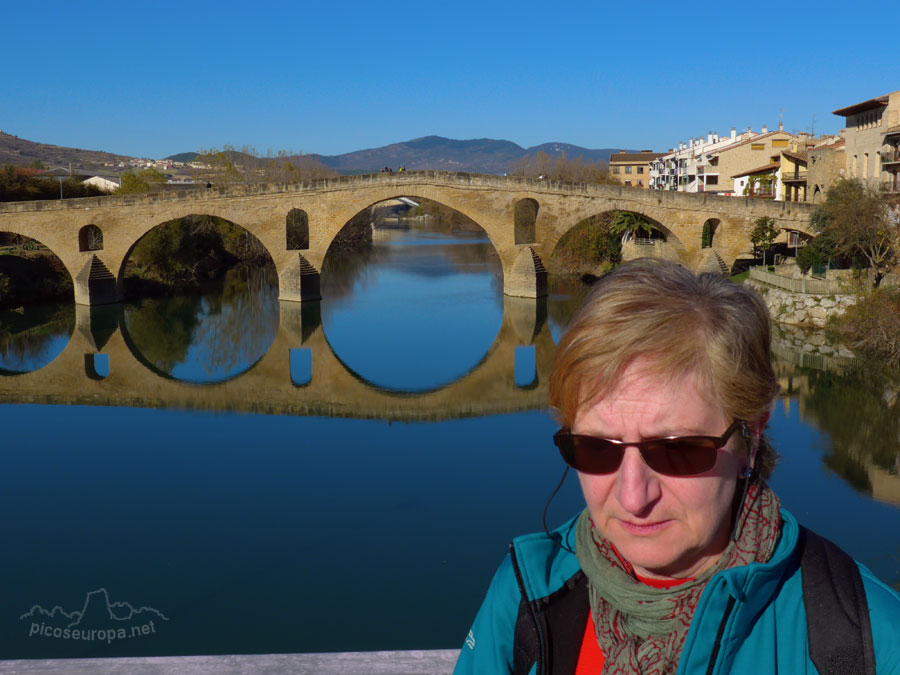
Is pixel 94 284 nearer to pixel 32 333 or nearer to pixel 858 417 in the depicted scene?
pixel 32 333

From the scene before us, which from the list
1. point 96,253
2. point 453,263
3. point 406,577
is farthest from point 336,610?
point 453,263

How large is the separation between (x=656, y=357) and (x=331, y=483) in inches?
319

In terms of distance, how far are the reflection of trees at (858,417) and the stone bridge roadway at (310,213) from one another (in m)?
9.92

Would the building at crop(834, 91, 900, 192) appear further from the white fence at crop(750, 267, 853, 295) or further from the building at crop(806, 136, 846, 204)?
the white fence at crop(750, 267, 853, 295)

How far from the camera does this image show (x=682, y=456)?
1095 mm

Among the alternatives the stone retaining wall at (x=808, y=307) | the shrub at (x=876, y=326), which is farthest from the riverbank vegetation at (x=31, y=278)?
the shrub at (x=876, y=326)

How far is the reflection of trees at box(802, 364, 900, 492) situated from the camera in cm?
923

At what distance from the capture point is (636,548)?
3.67 feet

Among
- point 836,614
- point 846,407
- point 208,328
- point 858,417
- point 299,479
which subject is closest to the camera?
point 836,614

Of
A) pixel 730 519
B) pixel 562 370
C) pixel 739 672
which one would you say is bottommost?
pixel 739 672

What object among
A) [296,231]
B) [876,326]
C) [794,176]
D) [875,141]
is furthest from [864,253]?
[296,231]

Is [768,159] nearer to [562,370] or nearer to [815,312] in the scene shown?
[815,312]

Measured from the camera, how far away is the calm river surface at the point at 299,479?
605cm

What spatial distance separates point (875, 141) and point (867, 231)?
570 centimetres
